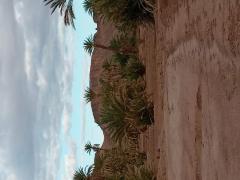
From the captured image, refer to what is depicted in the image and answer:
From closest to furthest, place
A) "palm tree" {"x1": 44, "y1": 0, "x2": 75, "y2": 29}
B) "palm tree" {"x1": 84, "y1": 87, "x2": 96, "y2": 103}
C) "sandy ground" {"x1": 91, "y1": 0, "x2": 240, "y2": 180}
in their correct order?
"sandy ground" {"x1": 91, "y1": 0, "x2": 240, "y2": 180}
"palm tree" {"x1": 44, "y1": 0, "x2": 75, "y2": 29}
"palm tree" {"x1": 84, "y1": 87, "x2": 96, "y2": 103}

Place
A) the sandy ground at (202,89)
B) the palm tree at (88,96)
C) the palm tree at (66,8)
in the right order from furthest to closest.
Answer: the palm tree at (88,96) → the palm tree at (66,8) → the sandy ground at (202,89)

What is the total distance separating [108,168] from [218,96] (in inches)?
566

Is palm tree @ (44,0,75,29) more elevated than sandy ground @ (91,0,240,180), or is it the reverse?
palm tree @ (44,0,75,29)

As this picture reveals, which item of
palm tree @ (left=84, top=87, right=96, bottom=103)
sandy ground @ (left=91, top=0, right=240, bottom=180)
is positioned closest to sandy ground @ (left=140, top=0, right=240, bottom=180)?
sandy ground @ (left=91, top=0, right=240, bottom=180)

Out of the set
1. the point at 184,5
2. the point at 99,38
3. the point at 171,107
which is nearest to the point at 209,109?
the point at 171,107

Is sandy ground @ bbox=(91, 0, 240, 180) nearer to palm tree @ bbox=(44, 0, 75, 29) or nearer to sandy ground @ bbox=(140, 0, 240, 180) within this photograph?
sandy ground @ bbox=(140, 0, 240, 180)

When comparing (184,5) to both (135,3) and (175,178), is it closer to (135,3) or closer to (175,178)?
(175,178)

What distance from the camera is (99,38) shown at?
112ft

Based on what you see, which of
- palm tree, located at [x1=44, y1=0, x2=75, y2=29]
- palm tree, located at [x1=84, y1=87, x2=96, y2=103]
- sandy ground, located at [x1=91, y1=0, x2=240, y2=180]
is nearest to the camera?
sandy ground, located at [x1=91, y1=0, x2=240, y2=180]

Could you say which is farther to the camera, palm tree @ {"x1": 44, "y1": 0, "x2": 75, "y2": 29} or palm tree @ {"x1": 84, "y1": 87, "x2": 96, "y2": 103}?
palm tree @ {"x1": 84, "y1": 87, "x2": 96, "y2": 103}

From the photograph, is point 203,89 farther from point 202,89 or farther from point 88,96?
point 88,96

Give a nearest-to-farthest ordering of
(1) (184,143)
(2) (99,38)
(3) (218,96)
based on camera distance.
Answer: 1. (3) (218,96)
2. (1) (184,143)
3. (2) (99,38)

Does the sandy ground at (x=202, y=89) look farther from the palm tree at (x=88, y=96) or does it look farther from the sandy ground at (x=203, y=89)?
the palm tree at (x=88, y=96)

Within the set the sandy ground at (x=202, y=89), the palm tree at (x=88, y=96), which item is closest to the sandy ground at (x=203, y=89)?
the sandy ground at (x=202, y=89)
